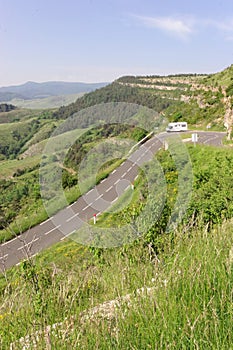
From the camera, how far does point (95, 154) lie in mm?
7945

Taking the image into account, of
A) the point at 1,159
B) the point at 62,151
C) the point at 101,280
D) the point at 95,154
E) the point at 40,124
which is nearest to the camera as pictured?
the point at 101,280

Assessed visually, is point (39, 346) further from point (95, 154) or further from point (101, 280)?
point (95, 154)

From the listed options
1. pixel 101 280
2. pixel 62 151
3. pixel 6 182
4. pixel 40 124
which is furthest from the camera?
pixel 40 124

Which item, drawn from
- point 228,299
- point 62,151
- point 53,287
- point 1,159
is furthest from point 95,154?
point 1,159

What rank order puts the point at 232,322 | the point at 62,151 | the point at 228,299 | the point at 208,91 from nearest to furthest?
1. the point at 232,322
2. the point at 228,299
3. the point at 62,151
4. the point at 208,91

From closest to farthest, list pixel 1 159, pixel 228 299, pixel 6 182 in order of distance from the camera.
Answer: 1. pixel 228 299
2. pixel 6 182
3. pixel 1 159

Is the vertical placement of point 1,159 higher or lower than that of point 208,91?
lower

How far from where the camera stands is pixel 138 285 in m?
2.53

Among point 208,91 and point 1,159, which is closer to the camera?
point 208,91

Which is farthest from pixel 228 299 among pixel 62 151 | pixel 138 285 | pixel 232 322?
pixel 62 151

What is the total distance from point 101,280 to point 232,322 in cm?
141

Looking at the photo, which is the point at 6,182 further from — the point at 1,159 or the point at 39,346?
the point at 39,346

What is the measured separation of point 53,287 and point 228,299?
116 centimetres

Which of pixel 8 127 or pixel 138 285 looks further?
pixel 8 127
